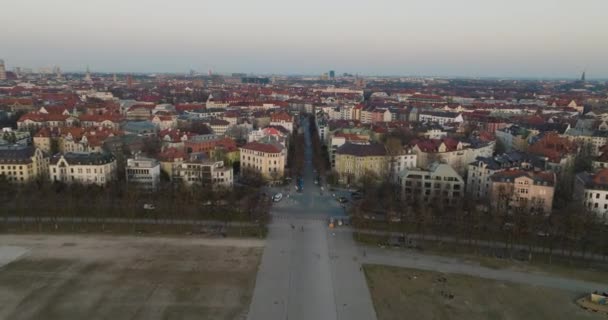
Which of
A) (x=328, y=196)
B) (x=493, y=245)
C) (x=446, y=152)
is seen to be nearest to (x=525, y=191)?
(x=493, y=245)

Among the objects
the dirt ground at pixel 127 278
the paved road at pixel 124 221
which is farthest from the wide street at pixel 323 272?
the paved road at pixel 124 221

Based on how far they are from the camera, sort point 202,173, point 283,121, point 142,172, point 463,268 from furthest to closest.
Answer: point 283,121 < point 142,172 < point 202,173 < point 463,268

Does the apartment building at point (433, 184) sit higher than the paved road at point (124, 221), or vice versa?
the apartment building at point (433, 184)

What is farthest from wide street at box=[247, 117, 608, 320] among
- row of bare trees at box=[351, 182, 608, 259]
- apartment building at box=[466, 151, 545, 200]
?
apartment building at box=[466, 151, 545, 200]

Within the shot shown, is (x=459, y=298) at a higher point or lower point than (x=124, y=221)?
higher

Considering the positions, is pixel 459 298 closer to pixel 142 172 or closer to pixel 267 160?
pixel 267 160

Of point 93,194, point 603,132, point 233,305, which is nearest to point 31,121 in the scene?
point 93,194

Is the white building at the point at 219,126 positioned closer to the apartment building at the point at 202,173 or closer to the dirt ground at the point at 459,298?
the apartment building at the point at 202,173
